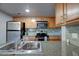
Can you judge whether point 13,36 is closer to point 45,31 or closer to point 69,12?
point 45,31

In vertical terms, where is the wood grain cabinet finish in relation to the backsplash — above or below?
above

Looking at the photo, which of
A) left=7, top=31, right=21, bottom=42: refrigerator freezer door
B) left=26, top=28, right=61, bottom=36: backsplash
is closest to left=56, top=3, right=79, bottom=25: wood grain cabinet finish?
left=26, top=28, right=61, bottom=36: backsplash

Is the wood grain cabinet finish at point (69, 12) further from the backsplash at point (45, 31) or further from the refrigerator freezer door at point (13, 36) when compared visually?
→ the refrigerator freezer door at point (13, 36)

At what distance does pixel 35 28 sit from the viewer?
1976mm

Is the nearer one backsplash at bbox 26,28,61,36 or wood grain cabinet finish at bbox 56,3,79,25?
wood grain cabinet finish at bbox 56,3,79,25

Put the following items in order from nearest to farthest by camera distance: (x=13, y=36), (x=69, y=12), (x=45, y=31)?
(x=69, y=12)
(x=45, y=31)
(x=13, y=36)

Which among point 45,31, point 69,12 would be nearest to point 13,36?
point 45,31

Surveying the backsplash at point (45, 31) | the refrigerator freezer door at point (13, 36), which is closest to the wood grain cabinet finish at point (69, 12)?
the backsplash at point (45, 31)

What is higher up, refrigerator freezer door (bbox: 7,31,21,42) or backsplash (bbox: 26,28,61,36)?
backsplash (bbox: 26,28,61,36)

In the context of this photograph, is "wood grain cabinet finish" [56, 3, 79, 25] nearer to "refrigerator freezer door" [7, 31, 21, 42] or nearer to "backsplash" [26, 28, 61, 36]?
"backsplash" [26, 28, 61, 36]

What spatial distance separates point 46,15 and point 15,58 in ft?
4.12

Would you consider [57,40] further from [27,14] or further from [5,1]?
[5,1]

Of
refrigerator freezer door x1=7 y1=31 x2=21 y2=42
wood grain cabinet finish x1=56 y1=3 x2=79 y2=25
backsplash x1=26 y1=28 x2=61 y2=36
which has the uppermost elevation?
wood grain cabinet finish x1=56 y1=3 x2=79 y2=25

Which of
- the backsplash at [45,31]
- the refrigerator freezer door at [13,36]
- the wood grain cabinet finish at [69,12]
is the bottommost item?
the refrigerator freezer door at [13,36]
